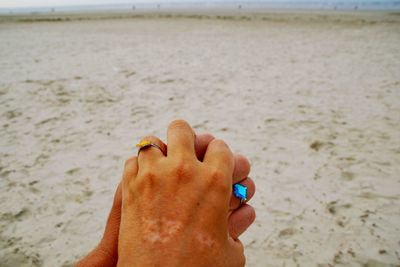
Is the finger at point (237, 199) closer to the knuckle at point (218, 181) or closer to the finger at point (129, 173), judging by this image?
the knuckle at point (218, 181)

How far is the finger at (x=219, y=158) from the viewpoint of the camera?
2.59 feet

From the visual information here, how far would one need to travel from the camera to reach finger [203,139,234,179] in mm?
789

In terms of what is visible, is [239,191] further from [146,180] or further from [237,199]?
[146,180]

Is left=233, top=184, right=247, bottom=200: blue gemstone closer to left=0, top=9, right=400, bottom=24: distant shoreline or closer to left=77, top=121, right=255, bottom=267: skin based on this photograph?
left=77, top=121, right=255, bottom=267: skin

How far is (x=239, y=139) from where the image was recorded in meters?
3.64

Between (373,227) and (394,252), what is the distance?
0.81 feet

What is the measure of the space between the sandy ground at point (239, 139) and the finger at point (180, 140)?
5.25ft

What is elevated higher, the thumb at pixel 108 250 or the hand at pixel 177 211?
the hand at pixel 177 211

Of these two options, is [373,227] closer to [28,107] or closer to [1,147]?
[1,147]

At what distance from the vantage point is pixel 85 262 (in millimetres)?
851

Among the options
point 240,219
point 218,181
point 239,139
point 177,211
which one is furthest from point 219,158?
point 239,139

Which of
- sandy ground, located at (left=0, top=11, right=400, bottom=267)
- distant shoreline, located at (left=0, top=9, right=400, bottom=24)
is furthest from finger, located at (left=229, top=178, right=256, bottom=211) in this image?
distant shoreline, located at (left=0, top=9, right=400, bottom=24)

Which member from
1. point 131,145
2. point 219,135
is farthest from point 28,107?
point 219,135

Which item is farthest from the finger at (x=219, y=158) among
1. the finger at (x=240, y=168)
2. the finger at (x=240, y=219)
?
the finger at (x=240, y=219)
